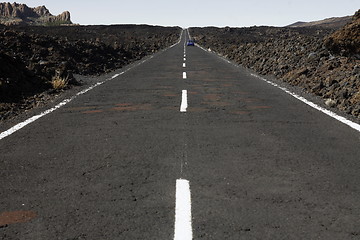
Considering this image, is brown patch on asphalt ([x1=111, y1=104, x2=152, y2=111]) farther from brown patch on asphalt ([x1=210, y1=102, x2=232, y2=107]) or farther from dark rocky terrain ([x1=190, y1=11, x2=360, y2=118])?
dark rocky terrain ([x1=190, y1=11, x2=360, y2=118])

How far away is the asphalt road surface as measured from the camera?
12.3 feet

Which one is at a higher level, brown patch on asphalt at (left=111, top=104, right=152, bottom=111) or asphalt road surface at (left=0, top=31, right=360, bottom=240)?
asphalt road surface at (left=0, top=31, right=360, bottom=240)

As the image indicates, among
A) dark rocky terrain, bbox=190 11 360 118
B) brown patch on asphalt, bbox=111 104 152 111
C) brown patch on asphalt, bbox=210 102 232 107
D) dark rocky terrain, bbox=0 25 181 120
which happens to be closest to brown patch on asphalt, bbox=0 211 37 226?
dark rocky terrain, bbox=0 25 181 120

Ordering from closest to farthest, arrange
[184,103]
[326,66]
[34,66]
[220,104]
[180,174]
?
[180,174] < [220,104] < [184,103] < [326,66] < [34,66]

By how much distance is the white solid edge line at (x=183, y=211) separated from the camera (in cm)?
356

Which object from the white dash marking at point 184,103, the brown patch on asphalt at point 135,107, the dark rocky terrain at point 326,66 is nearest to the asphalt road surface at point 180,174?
the white dash marking at point 184,103

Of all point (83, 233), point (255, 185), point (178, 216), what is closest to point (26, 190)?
point (83, 233)

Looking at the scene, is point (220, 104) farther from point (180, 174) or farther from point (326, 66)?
point (326, 66)

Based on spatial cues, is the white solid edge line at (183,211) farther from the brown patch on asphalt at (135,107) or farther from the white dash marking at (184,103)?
the brown patch on asphalt at (135,107)

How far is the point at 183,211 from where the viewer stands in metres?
4.05

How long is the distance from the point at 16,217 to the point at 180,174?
202 centimetres

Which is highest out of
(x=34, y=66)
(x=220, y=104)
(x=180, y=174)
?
(x=34, y=66)

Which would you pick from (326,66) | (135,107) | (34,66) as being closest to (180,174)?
(135,107)

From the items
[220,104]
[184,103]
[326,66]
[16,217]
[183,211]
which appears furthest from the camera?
[326,66]
